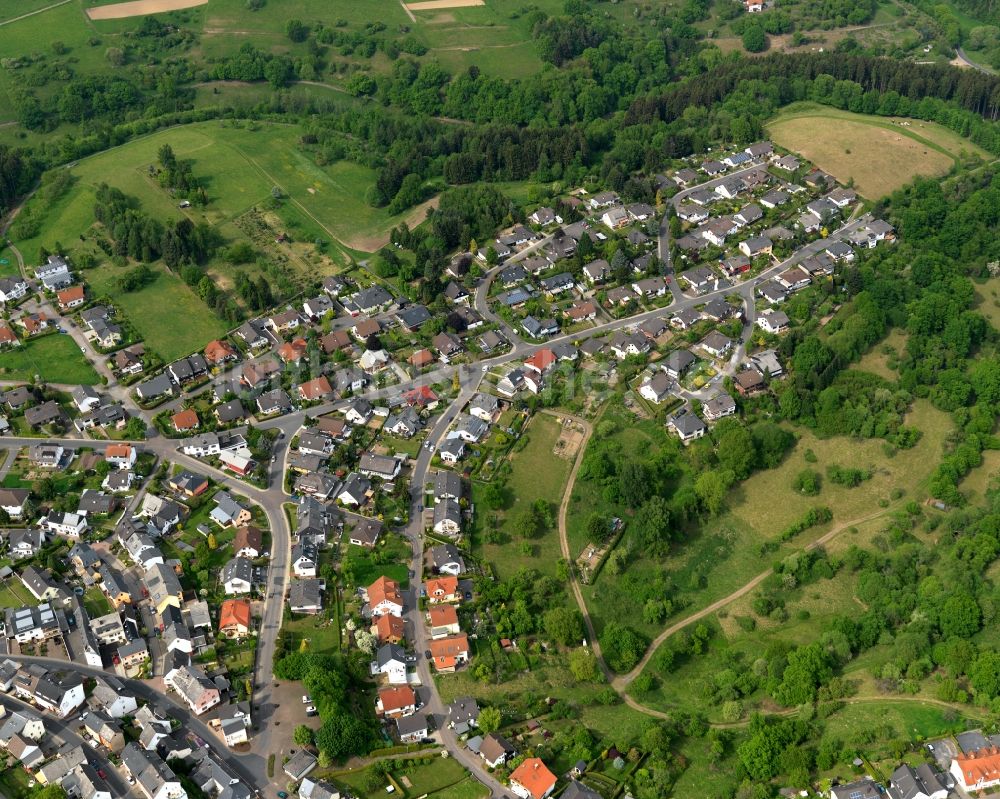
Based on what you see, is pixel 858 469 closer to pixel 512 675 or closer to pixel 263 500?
pixel 512 675

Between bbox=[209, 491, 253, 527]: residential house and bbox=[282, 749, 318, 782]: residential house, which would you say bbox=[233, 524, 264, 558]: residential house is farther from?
bbox=[282, 749, 318, 782]: residential house

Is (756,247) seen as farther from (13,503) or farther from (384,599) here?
(13,503)

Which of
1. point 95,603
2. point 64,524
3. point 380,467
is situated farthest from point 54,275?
point 380,467

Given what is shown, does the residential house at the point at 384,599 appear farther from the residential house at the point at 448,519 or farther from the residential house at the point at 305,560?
the residential house at the point at 448,519

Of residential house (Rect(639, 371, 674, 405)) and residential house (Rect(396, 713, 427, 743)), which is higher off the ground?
residential house (Rect(639, 371, 674, 405))

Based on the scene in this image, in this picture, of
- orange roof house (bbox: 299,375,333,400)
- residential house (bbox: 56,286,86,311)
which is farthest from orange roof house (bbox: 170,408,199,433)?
residential house (bbox: 56,286,86,311)

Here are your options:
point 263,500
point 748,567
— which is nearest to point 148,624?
point 263,500
